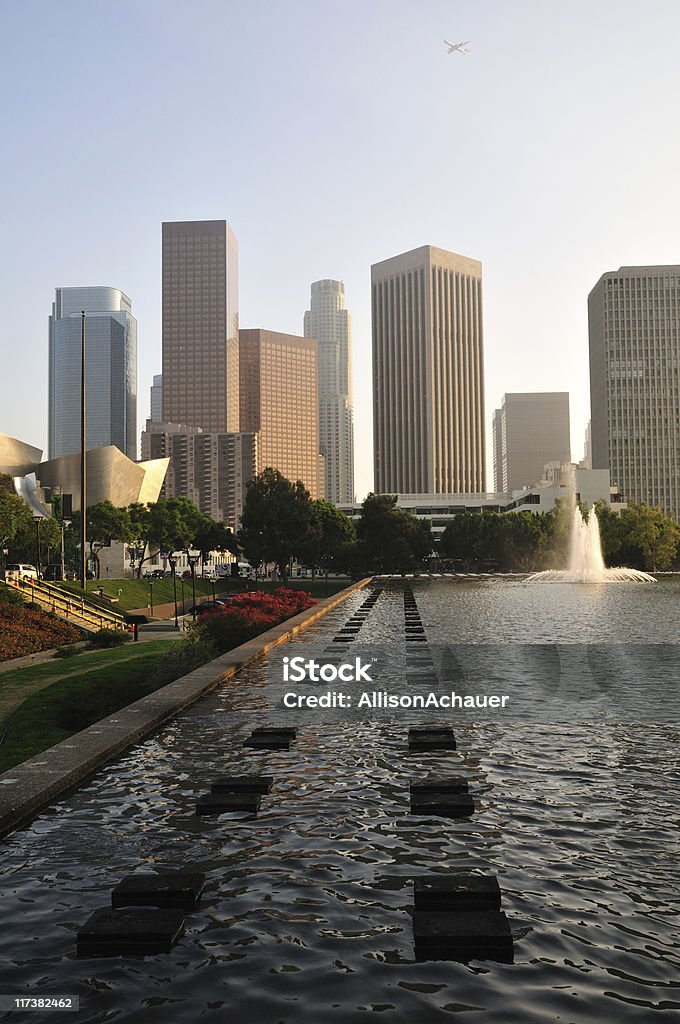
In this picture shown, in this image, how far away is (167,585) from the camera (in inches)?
2739

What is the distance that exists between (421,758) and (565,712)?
3836mm

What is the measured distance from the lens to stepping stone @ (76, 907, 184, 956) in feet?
17.8

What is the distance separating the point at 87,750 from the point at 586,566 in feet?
262

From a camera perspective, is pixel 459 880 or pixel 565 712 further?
pixel 565 712

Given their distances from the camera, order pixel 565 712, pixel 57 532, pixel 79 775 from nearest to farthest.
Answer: pixel 79 775 < pixel 565 712 < pixel 57 532

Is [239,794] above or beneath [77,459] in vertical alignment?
beneath

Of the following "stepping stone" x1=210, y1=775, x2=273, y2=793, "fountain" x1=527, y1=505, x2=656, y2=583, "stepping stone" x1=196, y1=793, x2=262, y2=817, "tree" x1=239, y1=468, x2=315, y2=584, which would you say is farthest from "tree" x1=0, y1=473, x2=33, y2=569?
"stepping stone" x1=196, y1=793, x2=262, y2=817

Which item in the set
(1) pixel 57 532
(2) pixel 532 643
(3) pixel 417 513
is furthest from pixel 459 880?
(3) pixel 417 513

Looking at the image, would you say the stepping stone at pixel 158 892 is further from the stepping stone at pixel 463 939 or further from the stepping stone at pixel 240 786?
the stepping stone at pixel 240 786

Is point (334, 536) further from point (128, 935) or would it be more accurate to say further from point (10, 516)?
point (128, 935)

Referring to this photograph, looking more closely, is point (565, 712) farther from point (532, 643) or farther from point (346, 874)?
point (532, 643)

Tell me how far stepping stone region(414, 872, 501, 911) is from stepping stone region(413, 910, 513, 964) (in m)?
0.24

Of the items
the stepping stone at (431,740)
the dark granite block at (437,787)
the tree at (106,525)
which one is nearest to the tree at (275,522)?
the tree at (106,525)

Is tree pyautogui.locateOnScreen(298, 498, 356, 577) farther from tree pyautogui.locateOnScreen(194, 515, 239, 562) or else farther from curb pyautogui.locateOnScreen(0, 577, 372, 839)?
curb pyautogui.locateOnScreen(0, 577, 372, 839)
